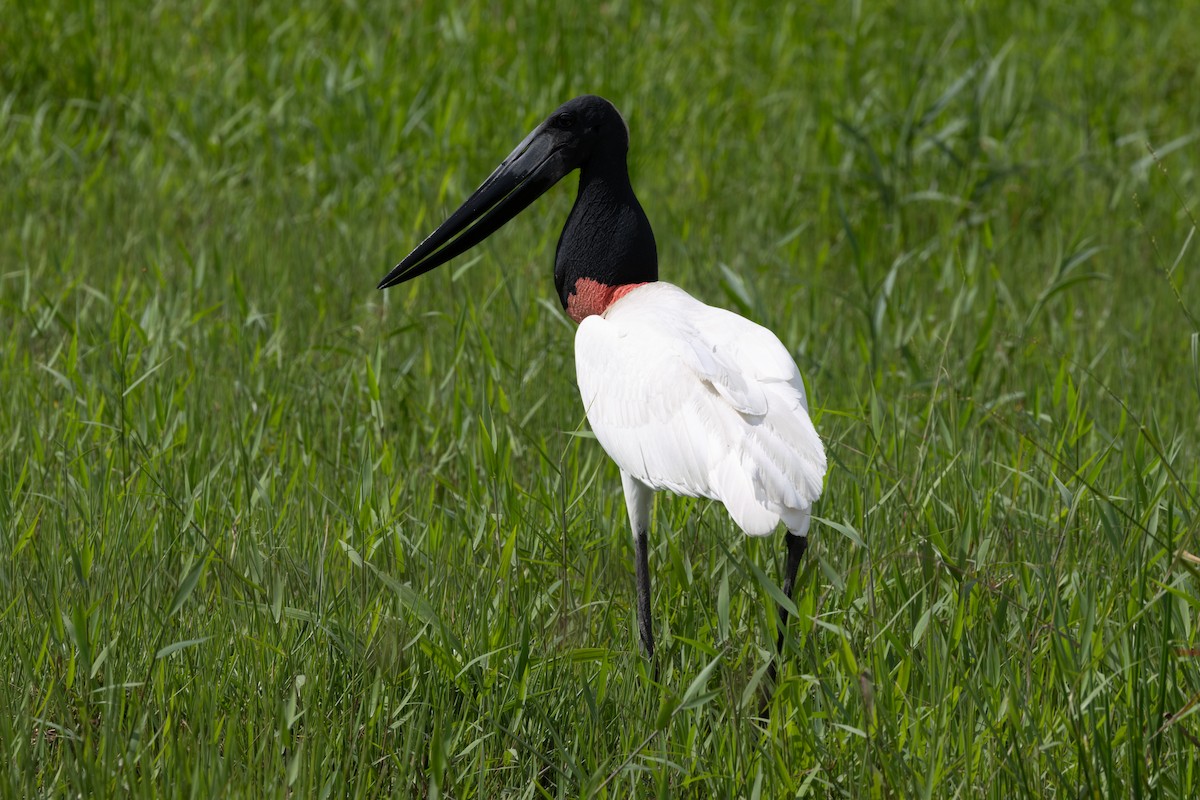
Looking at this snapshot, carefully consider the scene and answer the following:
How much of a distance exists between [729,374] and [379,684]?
881mm

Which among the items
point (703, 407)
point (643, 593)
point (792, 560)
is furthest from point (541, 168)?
point (792, 560)

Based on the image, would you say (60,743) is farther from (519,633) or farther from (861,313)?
(861,313)

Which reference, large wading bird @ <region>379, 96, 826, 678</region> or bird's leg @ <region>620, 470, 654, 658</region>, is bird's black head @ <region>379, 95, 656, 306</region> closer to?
large wading bird @ <region>379, 96, 826, 678</region>

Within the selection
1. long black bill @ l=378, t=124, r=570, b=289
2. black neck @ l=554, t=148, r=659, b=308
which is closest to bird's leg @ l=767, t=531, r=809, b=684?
black neck @ l=554, t=148, r=659, b=308

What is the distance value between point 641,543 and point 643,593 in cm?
11

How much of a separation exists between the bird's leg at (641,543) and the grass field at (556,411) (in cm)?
5

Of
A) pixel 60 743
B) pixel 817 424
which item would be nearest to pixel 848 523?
pixel 817 424

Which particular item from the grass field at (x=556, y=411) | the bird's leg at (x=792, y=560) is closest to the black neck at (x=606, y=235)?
the grass field at (x=556, y=411)

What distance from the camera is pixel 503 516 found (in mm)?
3336

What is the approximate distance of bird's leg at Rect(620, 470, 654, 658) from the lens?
2.93 metres

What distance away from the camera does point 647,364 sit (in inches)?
114

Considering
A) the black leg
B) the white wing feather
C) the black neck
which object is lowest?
the black leg

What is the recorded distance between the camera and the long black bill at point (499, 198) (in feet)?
11.5

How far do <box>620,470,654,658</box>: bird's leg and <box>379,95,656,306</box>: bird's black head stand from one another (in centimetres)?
66
